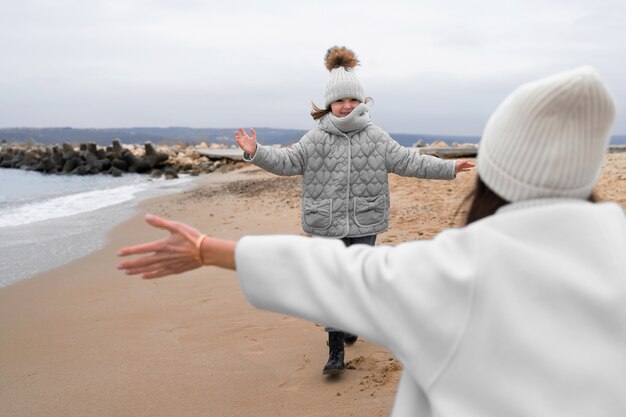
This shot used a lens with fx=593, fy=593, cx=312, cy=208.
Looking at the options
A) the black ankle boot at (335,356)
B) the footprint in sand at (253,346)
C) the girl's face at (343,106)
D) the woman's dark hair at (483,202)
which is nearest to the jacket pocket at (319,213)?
the girl's face at (343,106)

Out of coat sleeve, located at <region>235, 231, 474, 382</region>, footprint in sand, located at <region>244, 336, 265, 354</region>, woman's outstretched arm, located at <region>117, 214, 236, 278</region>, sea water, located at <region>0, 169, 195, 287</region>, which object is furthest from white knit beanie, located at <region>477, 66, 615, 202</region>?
sea water, located at <region>0, 169, 195, 287</region>

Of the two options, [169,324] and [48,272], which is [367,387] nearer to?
[169,324]

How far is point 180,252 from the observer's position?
1.70 meters

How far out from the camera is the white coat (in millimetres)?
1298

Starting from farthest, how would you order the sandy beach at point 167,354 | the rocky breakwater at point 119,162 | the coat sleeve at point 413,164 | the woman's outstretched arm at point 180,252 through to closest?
the rocky breakwater at point 119,162 → the coat sleeve at point 413,164 → the sandy beach at point 167,354 → the woman's outstretched arm at point 180,252

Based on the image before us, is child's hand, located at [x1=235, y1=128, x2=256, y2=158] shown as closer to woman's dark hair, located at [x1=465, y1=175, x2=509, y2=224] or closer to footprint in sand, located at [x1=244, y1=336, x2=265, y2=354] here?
footprint in sand, located at [x1=244, y1=336, x2=265, y2=354]

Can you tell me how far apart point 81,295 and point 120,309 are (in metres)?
0.94

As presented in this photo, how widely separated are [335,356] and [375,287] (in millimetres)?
2637

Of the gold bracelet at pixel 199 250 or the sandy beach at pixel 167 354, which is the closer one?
the gold bracelet at pixel 199 250

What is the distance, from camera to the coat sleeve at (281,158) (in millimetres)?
3971

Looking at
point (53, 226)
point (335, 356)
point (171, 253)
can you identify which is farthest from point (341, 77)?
point (53, 226)

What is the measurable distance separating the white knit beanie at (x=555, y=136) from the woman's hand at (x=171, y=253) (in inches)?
33.8

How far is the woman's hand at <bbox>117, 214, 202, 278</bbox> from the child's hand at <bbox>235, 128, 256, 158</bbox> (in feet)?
7.29

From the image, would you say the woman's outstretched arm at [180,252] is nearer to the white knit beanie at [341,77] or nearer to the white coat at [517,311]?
the white coat at [517,311]
